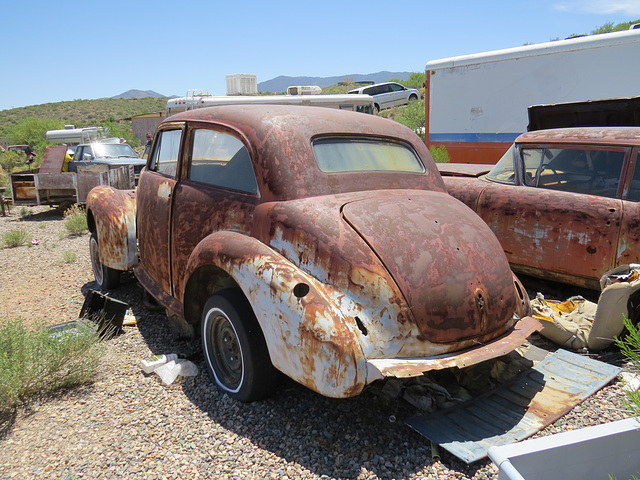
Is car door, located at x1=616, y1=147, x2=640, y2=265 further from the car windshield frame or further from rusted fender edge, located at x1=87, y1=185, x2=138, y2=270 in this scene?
rusted fender edge, located at x1=87, y1=185, x2=138, y2=270

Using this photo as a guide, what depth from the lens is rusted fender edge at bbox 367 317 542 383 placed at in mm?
2613

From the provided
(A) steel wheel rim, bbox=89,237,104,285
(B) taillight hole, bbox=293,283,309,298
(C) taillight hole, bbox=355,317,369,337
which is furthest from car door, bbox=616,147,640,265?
(A) steel wheel rim, bbox=89,237,104,285

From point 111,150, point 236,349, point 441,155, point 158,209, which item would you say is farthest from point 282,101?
point 236,349

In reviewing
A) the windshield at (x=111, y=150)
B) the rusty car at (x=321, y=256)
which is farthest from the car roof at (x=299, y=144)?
the windshield at (x=111, y=150)

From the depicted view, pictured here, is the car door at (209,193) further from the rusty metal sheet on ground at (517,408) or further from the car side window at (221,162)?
the rusty metal sheet on ground at (517,408)

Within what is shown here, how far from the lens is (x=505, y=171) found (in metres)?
5.51

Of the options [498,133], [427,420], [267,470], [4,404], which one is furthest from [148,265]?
[498,133]

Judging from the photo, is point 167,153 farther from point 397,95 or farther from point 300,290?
point 397,95

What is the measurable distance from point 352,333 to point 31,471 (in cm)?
188

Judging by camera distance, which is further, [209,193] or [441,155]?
[441,155]

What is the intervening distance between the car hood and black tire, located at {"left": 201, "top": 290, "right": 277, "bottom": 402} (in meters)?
0.90

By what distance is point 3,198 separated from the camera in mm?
12969

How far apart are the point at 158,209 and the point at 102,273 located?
6.54 feet

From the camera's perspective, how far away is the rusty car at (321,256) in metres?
2.76
